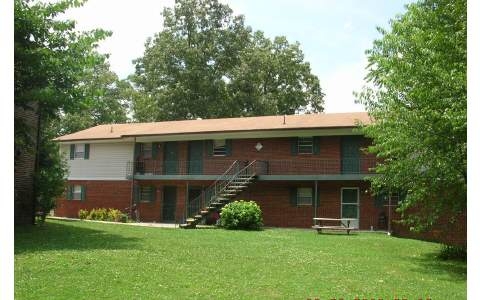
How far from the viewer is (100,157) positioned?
34.2 m

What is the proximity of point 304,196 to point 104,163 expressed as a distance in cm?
1374

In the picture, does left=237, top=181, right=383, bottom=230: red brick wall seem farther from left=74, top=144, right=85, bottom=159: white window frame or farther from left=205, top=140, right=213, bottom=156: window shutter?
left=74, top=144, right=85, bottom=159: white window frame

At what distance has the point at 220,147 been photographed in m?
29.9

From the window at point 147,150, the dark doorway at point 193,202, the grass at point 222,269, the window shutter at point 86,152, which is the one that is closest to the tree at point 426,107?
the grass at point 222,269

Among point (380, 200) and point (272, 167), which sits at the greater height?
point (272, 167)

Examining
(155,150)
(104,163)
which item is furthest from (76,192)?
(155,150)

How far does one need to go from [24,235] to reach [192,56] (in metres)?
31.7

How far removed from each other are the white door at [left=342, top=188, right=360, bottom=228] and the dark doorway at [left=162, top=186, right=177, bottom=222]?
1026 centimetres

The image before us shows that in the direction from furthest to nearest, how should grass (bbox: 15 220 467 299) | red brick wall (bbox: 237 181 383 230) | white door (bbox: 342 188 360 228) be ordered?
white door (bbox: 342 188 360 228)
red brick wall (bbox: 237 181 383 230)
grass (bbox: 15 220 467 299)

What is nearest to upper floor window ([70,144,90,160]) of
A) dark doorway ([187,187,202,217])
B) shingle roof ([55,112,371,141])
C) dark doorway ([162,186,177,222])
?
shingle roof ([55,112,371,141])

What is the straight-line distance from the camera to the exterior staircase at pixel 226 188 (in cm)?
2570

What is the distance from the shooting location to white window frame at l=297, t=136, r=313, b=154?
27481 mm

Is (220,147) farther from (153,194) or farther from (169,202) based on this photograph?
(153,194)
